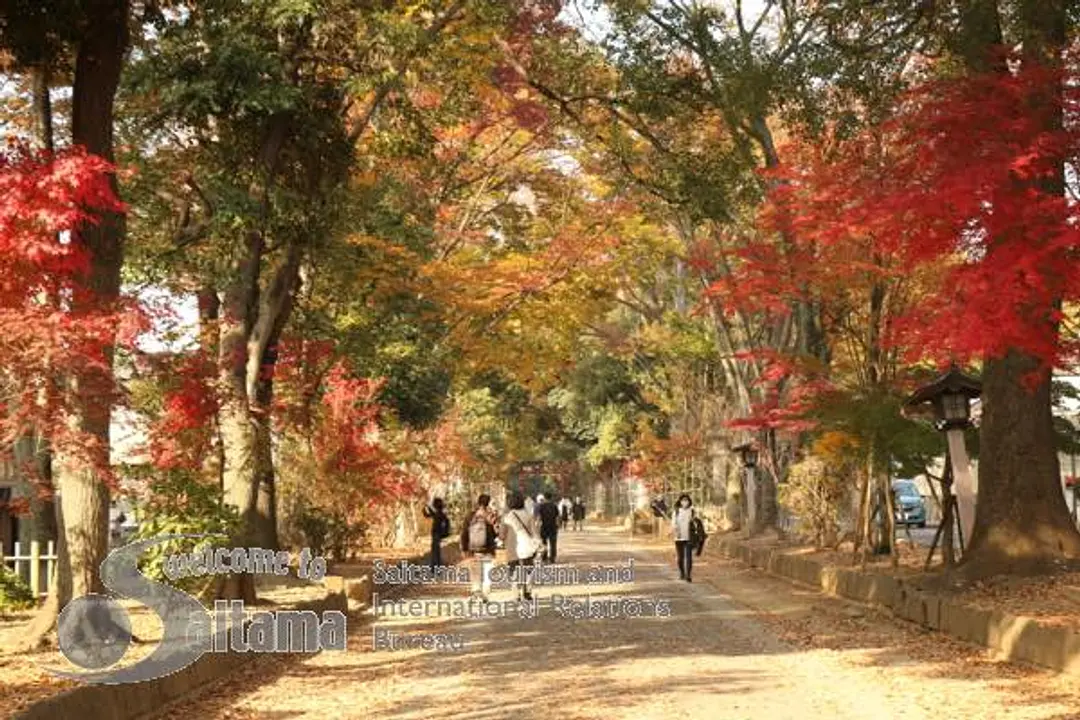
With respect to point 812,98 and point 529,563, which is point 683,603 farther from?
point 812,98

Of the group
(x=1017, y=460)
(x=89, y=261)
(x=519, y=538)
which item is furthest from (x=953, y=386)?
(x=89, y=261)

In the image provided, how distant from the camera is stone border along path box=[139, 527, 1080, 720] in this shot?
10508mm

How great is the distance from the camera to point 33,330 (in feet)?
35.9

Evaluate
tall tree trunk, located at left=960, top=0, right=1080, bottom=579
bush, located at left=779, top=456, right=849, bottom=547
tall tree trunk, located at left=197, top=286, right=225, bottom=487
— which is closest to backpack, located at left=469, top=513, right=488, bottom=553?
tall tree trunk, located at left=197, top=286, right=225, bottom=487

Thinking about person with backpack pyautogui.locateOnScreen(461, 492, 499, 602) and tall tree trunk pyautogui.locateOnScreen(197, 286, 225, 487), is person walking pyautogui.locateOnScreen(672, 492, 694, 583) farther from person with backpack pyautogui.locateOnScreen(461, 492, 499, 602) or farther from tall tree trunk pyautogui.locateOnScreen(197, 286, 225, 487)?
tall tree trunk pyautogui.locateOnScreen(197, 286, 225, 487)

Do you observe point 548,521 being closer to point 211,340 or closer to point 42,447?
point 211,340

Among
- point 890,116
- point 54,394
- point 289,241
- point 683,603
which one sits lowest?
point 683,603

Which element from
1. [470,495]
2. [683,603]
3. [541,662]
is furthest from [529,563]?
[470,495]

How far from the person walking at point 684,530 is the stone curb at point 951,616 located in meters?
2.01

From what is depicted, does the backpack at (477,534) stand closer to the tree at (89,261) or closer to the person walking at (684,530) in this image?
the person walking at (684,530)

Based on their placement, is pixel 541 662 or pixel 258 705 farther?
pixel 541 662

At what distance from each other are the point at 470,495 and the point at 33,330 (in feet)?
139

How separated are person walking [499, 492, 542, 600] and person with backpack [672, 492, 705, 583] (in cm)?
450
